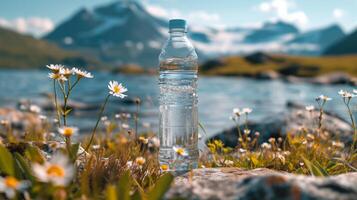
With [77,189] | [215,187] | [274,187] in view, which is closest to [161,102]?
[77,189]

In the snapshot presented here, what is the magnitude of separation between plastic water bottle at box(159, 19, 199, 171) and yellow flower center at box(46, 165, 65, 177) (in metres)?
3.19

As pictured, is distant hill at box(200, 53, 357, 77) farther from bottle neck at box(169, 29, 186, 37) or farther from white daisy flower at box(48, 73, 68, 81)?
white daisy flower at box(48, 73, 68, 81)

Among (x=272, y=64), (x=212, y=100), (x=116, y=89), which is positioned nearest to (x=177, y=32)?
(x=116, y=89)

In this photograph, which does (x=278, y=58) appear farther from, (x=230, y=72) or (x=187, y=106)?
(x=187, y=106)

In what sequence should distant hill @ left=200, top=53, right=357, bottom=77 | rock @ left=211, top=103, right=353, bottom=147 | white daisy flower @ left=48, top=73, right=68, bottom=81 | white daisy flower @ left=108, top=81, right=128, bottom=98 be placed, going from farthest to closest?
1. distant hill @ left=200, top=53, right=357, bottom=77
2. rock @ left=211, top=103, right=353, bottom=147
3. white daisy flower @ left=108, top=81, right=128, bottom=98
4. white daisy flower @ left=48, top=73, right=68, bottom=81

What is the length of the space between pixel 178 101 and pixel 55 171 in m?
3.83

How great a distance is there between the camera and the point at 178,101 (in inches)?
237

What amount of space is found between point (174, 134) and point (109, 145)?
177cm

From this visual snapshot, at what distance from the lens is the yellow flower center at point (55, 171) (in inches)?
87.7

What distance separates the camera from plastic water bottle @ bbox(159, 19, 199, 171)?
562cm

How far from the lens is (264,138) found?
1062cm

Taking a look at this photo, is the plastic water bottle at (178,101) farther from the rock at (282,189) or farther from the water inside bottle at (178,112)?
the rock at (282,189)

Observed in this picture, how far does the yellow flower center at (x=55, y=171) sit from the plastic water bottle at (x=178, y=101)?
3.19m

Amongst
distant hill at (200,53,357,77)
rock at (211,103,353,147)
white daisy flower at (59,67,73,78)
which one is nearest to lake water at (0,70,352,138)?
rock at (211,103,353,147)
